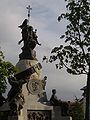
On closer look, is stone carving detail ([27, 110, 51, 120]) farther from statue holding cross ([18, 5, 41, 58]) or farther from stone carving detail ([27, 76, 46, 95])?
statue holding cross ([18, 5, 41, 58])

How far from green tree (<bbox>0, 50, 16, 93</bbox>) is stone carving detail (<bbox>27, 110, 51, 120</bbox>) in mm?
2464

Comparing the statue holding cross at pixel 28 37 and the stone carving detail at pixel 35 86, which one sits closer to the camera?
the stone carving detail at pixel 35 86

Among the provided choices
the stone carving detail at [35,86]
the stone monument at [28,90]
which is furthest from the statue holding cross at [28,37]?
the stone carving detail at [35,86]

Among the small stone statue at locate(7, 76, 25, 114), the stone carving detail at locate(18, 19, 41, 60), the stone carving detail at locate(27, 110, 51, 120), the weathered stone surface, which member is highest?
the stone carving detail at locate(18, 19, 41, 60)

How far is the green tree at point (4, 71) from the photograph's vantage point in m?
27.3

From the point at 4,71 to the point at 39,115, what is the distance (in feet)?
12.4

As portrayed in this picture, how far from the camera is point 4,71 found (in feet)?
90.0

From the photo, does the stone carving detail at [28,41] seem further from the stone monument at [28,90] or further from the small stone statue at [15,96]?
the small stone statue at [15,96]

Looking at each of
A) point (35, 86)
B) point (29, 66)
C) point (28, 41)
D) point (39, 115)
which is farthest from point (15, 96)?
point (28, 41)

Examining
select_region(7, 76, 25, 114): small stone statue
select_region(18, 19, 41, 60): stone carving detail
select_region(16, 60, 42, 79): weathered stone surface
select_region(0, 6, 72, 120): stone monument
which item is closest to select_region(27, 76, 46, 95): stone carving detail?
select_region(0, 6, 72, 120): stone monument

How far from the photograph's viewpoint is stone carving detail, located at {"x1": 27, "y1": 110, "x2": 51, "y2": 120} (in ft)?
88.3

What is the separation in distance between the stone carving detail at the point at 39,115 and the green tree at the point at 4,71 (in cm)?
246

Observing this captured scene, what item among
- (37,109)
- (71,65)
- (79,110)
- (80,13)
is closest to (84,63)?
(71,65)

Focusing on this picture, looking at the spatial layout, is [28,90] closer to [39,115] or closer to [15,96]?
[15,96]
